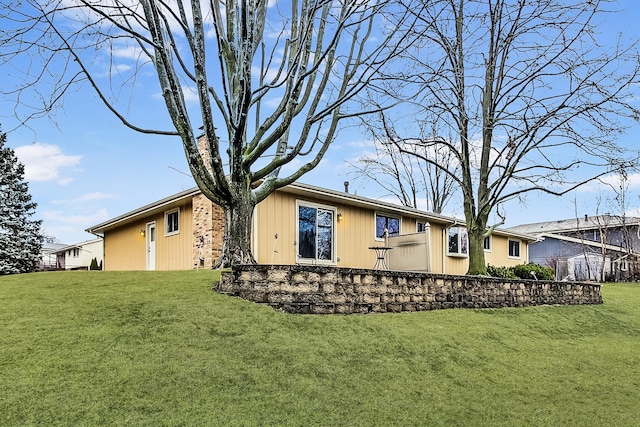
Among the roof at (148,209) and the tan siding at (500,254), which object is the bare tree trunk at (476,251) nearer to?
the roof at (148,209)

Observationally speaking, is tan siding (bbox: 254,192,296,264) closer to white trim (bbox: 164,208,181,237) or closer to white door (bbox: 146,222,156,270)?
white trim (bbox: 164,208,181,237)

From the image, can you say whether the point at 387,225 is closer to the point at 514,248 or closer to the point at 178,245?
the point at 178,245

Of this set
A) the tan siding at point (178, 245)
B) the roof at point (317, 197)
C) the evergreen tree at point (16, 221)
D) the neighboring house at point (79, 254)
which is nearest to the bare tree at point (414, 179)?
the roof at point (317, 197)

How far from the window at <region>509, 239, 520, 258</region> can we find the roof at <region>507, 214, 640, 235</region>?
28.7 inches

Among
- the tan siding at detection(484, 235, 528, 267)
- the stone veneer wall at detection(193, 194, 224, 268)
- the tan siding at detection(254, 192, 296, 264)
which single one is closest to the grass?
the tan siding at detection(254, 192, 296, 264)

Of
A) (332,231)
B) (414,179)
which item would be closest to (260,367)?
(332,231)

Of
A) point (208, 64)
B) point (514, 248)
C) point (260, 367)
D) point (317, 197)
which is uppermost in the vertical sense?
point (208, 64)

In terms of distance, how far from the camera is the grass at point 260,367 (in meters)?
4.32

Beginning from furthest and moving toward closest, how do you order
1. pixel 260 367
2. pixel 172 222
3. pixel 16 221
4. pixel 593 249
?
pixel 593 249, pixel 16 221, pixel 172 222, pixel 260 367

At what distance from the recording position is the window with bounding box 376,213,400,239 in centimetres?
1617

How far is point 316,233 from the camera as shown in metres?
14.0

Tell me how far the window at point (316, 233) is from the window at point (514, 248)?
13248 mm

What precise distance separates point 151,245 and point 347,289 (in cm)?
1039

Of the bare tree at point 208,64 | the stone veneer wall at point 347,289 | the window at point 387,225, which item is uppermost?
the bare tree at point 208,64
